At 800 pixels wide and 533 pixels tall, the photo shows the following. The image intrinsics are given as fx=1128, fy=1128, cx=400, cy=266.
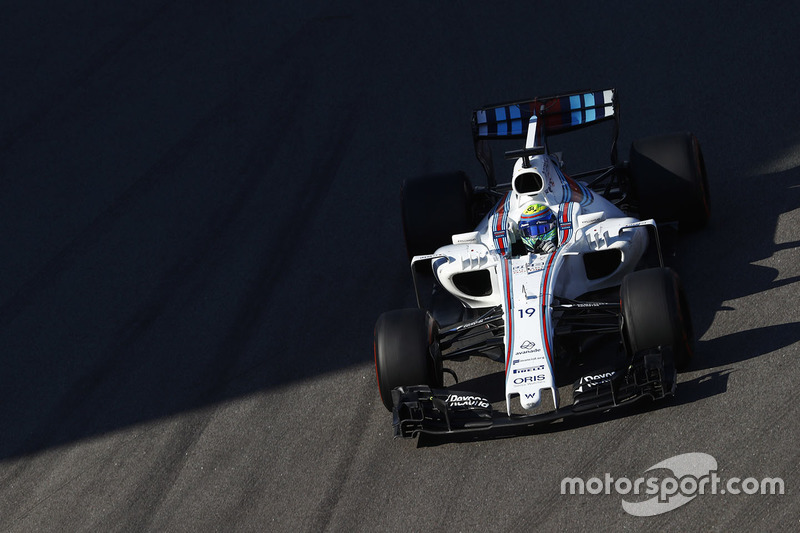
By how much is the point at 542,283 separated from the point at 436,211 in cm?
199

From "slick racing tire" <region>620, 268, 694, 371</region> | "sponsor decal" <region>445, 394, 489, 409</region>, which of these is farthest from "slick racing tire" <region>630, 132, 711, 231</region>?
"sponsor decal" <region>445, 394, 489, 409</region>

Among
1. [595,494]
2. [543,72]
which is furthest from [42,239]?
[595,494]

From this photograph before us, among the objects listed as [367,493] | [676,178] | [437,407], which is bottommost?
[367,493]

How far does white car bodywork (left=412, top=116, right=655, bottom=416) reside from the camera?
8.16 meters

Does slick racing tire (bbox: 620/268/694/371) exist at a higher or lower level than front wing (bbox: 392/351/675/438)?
higher

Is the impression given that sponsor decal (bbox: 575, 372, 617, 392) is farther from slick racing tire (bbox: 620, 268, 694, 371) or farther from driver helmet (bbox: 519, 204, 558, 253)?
driver helmet (bbox: 519, 204, 558, 253)

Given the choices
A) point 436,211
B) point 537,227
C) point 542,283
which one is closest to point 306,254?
point 436,211

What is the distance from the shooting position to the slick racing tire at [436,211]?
10.3m

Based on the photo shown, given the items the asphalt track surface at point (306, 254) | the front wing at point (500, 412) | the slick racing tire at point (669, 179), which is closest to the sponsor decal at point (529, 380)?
the front wing at point (500, 412)

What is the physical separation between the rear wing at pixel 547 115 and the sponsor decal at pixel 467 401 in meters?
3.27

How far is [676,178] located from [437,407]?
11.3 feet

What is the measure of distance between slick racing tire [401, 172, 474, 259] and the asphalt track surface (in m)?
0.64

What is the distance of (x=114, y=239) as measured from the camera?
13.3m

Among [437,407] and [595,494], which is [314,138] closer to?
[437,407]
